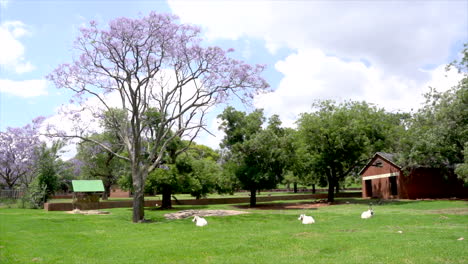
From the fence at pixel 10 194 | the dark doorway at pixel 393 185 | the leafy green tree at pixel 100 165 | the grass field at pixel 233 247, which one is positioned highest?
the leafy green tree at pixel 100 165

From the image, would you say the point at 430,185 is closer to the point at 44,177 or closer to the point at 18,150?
the point at 44,177

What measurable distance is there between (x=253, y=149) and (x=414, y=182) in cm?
1835

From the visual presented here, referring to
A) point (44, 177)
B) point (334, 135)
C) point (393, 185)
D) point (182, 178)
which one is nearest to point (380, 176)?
point (393, 185)

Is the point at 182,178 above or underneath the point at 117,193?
above

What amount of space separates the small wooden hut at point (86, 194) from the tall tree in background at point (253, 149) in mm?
12431

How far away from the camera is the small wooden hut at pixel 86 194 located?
3341cm

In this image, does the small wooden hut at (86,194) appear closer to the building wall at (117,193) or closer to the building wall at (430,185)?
the building wall at (430,185)

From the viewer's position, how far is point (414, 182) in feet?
135

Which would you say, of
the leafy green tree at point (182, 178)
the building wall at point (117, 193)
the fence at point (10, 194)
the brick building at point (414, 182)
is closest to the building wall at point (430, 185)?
the brick building at point (414, 182)

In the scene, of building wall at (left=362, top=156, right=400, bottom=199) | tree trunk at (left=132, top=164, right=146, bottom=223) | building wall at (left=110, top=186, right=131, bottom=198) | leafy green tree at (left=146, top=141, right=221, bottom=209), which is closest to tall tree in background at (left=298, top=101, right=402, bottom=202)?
building wall at (left=362, top=156, right=400, bottom=199)

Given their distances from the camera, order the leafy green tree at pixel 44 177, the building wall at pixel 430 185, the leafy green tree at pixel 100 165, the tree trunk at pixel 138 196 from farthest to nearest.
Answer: the leafy green tree at pixel 100 165 < the building wall at pixel 430 185 < the leafy green tree at pixel 44 177 < the tree trunk at pixel 138 196

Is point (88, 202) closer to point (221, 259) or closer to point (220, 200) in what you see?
point (220, 200)

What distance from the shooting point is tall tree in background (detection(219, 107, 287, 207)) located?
117ft

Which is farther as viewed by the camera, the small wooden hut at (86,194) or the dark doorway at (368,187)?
the dark doorway at (368,187)
